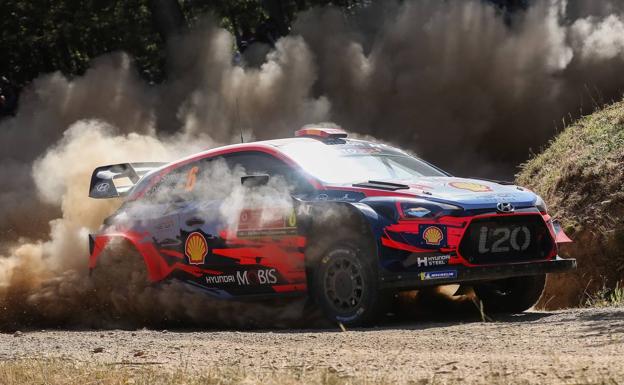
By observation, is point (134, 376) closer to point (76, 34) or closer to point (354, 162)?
point (354, 162)

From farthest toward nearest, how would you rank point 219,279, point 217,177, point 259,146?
point 217,177, point 259,146, point 219,279

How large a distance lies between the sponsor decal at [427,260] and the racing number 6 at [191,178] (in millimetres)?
2441

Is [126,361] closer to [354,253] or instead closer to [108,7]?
[354,253]

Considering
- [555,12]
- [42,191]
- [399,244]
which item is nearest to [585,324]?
[399,244]

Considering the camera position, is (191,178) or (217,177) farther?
(191,178)

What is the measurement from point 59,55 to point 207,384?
67.3 ft

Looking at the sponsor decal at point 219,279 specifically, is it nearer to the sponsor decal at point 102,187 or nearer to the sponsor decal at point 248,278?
the sponsor decal at point 248,278

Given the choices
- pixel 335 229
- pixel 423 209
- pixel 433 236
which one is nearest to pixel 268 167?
pixel 335 229

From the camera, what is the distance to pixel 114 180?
11547mm

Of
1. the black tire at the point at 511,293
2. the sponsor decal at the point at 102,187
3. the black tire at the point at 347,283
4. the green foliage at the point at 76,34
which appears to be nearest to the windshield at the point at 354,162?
the black tire at the point at 347,283

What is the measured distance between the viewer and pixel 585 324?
8.55m

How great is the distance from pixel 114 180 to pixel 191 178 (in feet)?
3.90

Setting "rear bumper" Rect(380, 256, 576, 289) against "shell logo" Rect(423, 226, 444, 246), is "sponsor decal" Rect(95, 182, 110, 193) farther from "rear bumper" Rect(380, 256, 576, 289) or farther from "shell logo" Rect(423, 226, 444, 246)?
"shell logo" Rect(423, 226, 444, 246)

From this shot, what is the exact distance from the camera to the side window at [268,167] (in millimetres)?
9797
